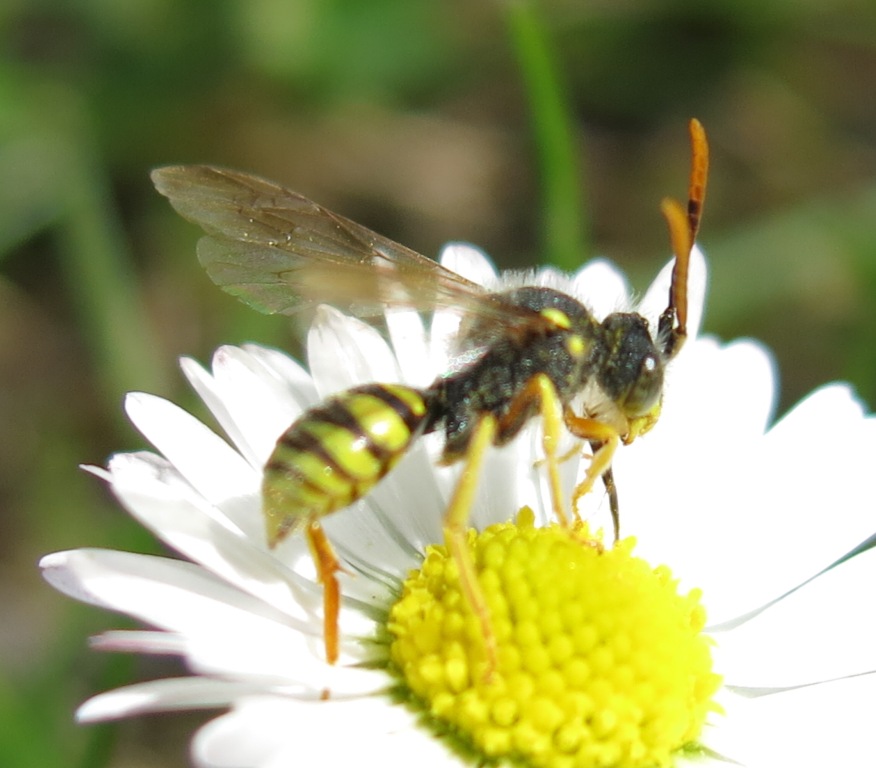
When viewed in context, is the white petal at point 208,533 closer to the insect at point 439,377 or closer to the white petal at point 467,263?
the insect at point 439,377

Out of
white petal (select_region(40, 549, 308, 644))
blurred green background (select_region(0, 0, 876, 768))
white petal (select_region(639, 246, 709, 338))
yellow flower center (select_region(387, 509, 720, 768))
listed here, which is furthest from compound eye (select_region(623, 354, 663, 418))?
blurred green background (select_region(0, 0, 876, 768))

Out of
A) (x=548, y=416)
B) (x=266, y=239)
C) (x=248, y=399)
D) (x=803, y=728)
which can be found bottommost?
(x=803, y=728)

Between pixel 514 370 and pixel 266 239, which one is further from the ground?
pixel 266 239

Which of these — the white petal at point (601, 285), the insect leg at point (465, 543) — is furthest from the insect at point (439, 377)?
the white petal at point (601, 285)

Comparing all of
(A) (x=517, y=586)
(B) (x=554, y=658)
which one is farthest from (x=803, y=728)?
(A) (x=517, y=586)

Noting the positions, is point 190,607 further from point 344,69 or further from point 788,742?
point 344,69

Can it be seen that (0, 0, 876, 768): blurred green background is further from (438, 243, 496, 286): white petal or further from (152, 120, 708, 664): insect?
(152, 120, 708, 664): insect

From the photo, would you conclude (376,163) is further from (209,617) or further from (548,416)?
(209,617)
